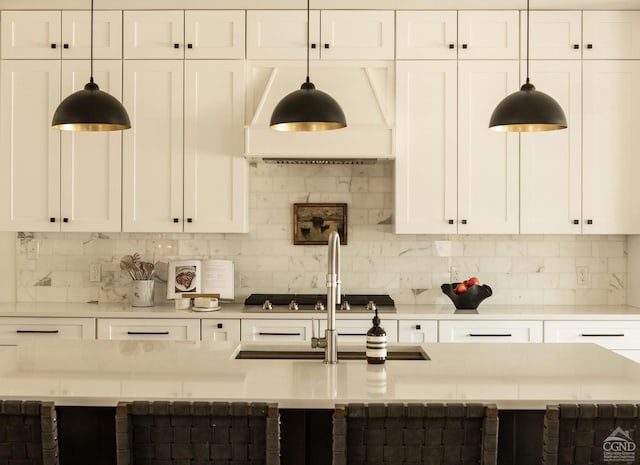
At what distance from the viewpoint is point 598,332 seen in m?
4.41

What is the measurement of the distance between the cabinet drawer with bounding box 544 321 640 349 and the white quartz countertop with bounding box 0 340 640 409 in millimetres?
1402

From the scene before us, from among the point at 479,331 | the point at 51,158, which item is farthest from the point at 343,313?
the point at 51,158

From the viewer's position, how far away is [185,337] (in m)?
4.43

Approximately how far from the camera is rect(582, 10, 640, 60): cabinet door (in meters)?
4.64

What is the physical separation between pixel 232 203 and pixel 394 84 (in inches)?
52.2

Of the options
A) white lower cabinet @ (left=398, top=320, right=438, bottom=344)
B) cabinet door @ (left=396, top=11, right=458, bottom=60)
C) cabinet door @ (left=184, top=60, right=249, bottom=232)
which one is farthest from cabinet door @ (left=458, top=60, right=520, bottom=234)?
cabinet door @ (left=184, top=60, right=249, bottom=232)

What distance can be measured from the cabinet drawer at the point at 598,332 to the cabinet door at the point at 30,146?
3.30m

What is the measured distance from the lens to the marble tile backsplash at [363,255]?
500 cm

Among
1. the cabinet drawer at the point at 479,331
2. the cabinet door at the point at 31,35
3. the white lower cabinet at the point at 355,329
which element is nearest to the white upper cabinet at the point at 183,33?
the cabinet door at the point at 31,35

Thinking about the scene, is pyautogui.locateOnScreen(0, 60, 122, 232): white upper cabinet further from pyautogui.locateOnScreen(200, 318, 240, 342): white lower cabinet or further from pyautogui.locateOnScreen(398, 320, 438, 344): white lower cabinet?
pyautogui.locateOnScreen(398, 320, 438, 344): white lower cabinet

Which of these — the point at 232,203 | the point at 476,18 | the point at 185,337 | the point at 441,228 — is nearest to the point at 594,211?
the point at 441,228

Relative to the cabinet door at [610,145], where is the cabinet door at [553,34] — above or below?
above

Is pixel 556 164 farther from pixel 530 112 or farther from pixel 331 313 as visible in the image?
pixel 331 313

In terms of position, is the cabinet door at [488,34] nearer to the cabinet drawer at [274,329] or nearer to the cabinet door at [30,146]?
the cabinet drawer at [274,329]
